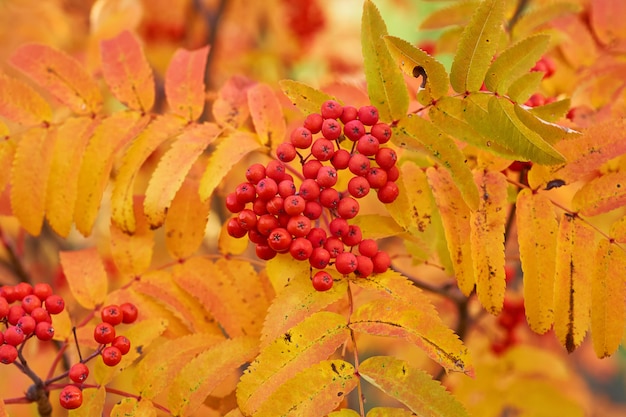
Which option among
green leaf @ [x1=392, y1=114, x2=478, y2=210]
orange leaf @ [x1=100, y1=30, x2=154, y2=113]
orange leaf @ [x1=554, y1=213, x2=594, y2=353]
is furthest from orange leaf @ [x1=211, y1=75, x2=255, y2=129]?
orange leaf @ [x1=554, y1=213, x2=594, y2=353]

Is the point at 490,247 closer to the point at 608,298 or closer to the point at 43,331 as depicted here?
the point at 608,298

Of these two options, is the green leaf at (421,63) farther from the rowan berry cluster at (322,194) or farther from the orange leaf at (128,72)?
the orange leaf at (128,72)

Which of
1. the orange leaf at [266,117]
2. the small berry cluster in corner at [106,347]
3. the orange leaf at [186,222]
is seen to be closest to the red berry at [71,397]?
the small berry cluster in corner at [106,347]

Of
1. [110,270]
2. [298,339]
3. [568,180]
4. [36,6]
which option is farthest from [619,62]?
[36,6]

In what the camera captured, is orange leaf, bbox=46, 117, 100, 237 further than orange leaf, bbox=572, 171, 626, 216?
Yes

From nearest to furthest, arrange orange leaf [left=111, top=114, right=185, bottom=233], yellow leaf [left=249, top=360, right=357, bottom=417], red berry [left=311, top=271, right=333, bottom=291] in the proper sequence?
1. yellow leaf [left=249, top=360, right=357, bottom=417]
2. red berry [left=311, top=271, right=333, bottom=291]
3. orange leaf [left=111, top=114, right=185, bottom=233]

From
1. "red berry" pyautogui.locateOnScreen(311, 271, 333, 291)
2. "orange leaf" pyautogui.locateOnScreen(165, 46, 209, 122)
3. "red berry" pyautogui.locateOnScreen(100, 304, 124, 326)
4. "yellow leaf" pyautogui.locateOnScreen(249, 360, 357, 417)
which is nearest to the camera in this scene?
"yellow leaf" pyautogui.locateOnScreen(249, 360, 357, 417)

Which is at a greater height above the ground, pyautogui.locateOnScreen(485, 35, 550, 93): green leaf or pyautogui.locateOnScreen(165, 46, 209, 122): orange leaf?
pyautogui.locateOnScreen(165, 46, 209, 122): orange leaf

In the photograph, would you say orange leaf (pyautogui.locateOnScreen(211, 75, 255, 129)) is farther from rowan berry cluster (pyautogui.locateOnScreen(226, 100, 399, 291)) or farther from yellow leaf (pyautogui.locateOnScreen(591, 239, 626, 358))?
yellow leaf (pyautogui.locateOnScreen(591, 239, 626, 358))
